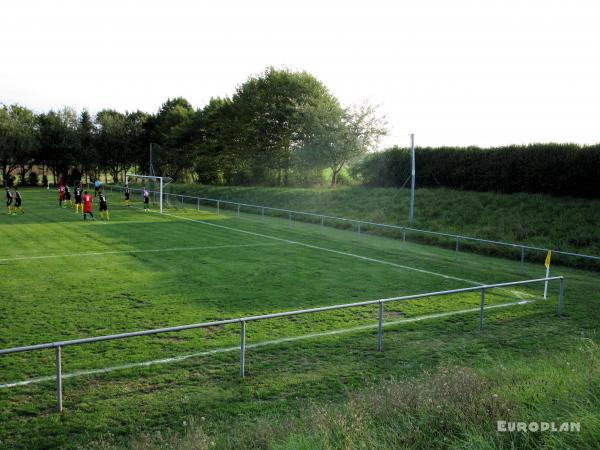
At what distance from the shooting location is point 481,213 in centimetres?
3009

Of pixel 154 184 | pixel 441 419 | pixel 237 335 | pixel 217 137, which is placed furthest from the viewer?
pixel 217 137

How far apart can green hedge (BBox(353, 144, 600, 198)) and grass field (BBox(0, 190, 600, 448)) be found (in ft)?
34.4

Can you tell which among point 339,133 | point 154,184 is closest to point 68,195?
point 154,184

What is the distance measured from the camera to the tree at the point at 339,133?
48.2m

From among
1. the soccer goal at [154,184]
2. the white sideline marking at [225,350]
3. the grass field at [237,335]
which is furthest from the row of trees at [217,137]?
the white sideline marking at [225,350]

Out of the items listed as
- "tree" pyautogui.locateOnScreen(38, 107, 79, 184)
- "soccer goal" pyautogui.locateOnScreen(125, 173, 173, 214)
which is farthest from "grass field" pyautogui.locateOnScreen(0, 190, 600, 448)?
"tree" pyautogui.locateOnScreen(38, 107, 79, 184)

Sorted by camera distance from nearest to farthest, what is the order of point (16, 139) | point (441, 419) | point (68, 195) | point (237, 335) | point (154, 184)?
point (441, 419) < point (237, 335) < point (68, 195) < point (154, 184) < point (16, 139)

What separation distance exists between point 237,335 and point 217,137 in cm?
5702

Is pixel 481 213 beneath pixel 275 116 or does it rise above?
beneath

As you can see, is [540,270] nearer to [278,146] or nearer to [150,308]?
[150,308]

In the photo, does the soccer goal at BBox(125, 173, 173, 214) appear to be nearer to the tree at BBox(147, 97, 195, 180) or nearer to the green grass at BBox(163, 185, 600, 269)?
the green grass at BBox(163, 185, 600, 269)

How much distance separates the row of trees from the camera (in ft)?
164

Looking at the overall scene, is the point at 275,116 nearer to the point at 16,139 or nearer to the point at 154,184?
the point at 154,184

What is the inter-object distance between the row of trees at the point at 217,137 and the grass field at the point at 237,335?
28.2m
